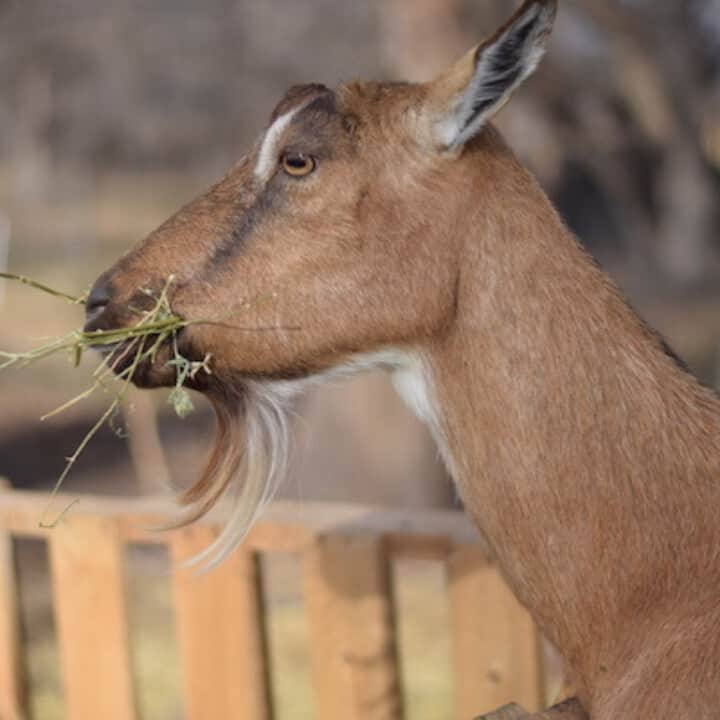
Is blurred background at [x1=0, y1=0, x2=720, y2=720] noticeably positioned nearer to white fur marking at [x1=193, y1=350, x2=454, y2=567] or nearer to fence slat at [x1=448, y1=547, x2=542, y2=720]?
white fur marking at [x1=193, y1=350, x2=454, y2=567]

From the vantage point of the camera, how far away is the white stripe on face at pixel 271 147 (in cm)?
353

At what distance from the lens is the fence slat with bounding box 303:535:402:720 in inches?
183

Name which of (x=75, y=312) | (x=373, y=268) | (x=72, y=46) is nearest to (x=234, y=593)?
(x=373, y=268)

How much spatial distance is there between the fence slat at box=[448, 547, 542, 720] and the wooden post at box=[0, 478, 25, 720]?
1864 millimetres

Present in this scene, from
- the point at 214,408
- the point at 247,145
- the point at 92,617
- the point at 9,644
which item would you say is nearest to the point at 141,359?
the point at 214,408

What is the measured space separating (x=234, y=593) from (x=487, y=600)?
36.6 inches

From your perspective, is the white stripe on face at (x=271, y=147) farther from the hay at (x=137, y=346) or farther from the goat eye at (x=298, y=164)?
the hay at (x=137, y=346)

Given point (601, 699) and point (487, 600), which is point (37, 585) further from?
point (601, 699)

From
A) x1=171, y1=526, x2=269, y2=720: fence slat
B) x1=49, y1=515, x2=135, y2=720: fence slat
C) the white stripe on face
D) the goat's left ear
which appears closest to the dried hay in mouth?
the white stripe on face

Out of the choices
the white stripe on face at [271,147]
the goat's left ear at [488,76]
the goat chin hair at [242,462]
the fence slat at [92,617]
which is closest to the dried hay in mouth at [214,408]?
the goat chin hair at [242,462]

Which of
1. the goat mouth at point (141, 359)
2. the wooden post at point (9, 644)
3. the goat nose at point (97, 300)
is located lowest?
the wooden post at point (9, 644)

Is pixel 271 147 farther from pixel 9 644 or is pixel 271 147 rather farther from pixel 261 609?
pixel 9 644

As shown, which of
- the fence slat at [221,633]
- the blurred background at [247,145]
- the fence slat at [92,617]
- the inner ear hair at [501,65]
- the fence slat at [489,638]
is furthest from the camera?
the blurred background at [247,145]

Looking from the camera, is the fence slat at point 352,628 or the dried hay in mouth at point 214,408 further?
the fence slat at point 352,628
